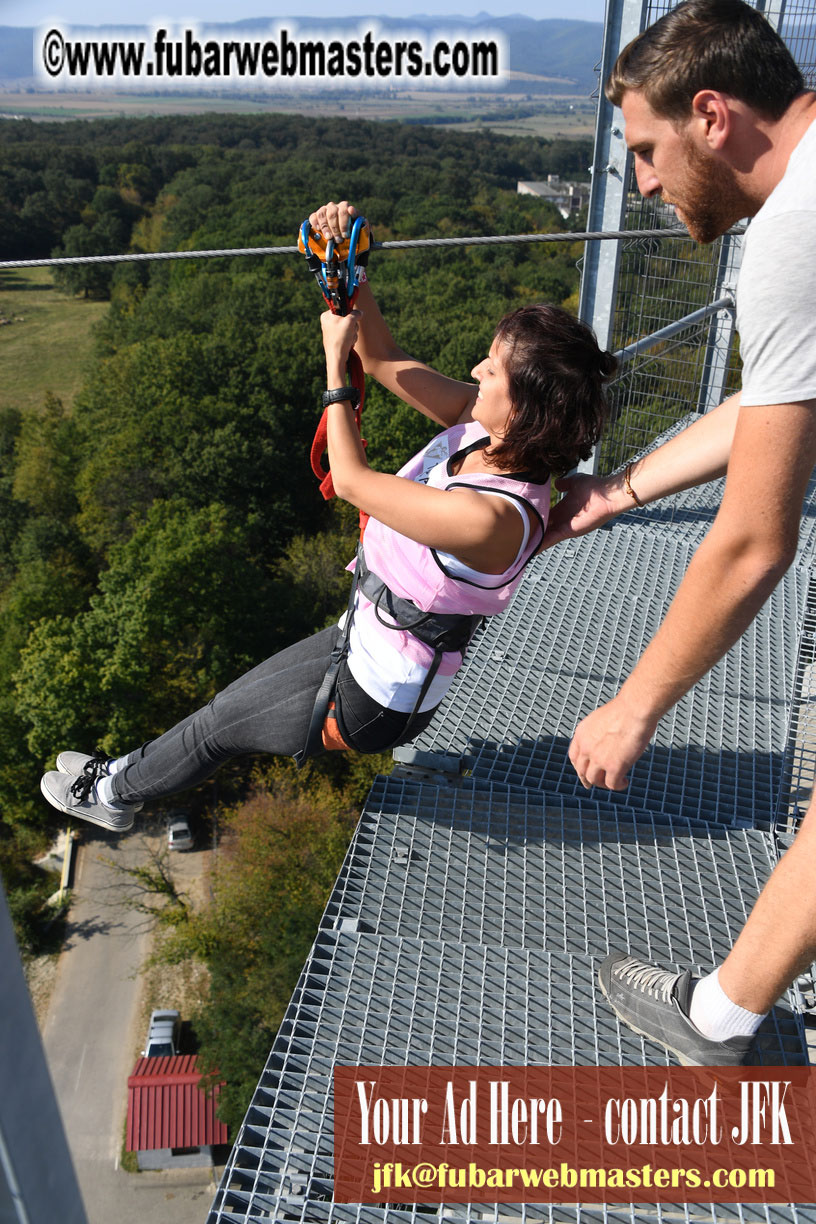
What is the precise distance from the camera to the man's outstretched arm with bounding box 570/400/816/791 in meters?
1.80

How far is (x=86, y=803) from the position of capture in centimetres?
372

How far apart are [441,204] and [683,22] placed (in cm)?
5264

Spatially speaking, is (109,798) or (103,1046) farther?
(103,1046)

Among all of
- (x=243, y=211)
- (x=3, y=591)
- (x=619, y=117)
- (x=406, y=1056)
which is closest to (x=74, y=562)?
(x=3, y=591)

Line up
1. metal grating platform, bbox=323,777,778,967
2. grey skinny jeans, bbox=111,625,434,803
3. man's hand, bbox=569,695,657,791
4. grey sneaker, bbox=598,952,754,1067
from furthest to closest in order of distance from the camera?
metal grating platform, bbox=323,777,778,967, grey skinny jeans, bbox=111,625,434,803, grey sneaker, bbox=598,952,754,1067, man's hand, bbox=569,695,657,791

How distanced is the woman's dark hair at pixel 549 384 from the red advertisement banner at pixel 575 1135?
1.83 metres

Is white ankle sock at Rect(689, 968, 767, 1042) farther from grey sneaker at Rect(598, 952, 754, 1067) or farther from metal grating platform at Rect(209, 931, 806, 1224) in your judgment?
metal grating platform at Rect(209, 931, 806, 1224)

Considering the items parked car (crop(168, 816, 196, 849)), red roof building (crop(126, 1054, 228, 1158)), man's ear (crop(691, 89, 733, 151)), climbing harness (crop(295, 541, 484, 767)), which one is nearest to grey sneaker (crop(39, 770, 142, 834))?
climbing harness (crop(295, 541, 484, 767))

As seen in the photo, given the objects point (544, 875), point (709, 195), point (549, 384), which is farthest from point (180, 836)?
point (709, 195)

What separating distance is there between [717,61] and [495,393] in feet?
2.98

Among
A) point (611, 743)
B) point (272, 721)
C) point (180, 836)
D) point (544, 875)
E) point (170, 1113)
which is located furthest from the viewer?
point (180, 836)

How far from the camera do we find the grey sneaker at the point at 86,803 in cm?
368

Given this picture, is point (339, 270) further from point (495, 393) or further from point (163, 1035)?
point (163, 1035)

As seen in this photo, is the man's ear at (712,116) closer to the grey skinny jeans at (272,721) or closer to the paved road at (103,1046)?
the grey skinny jeans at (272,721)
